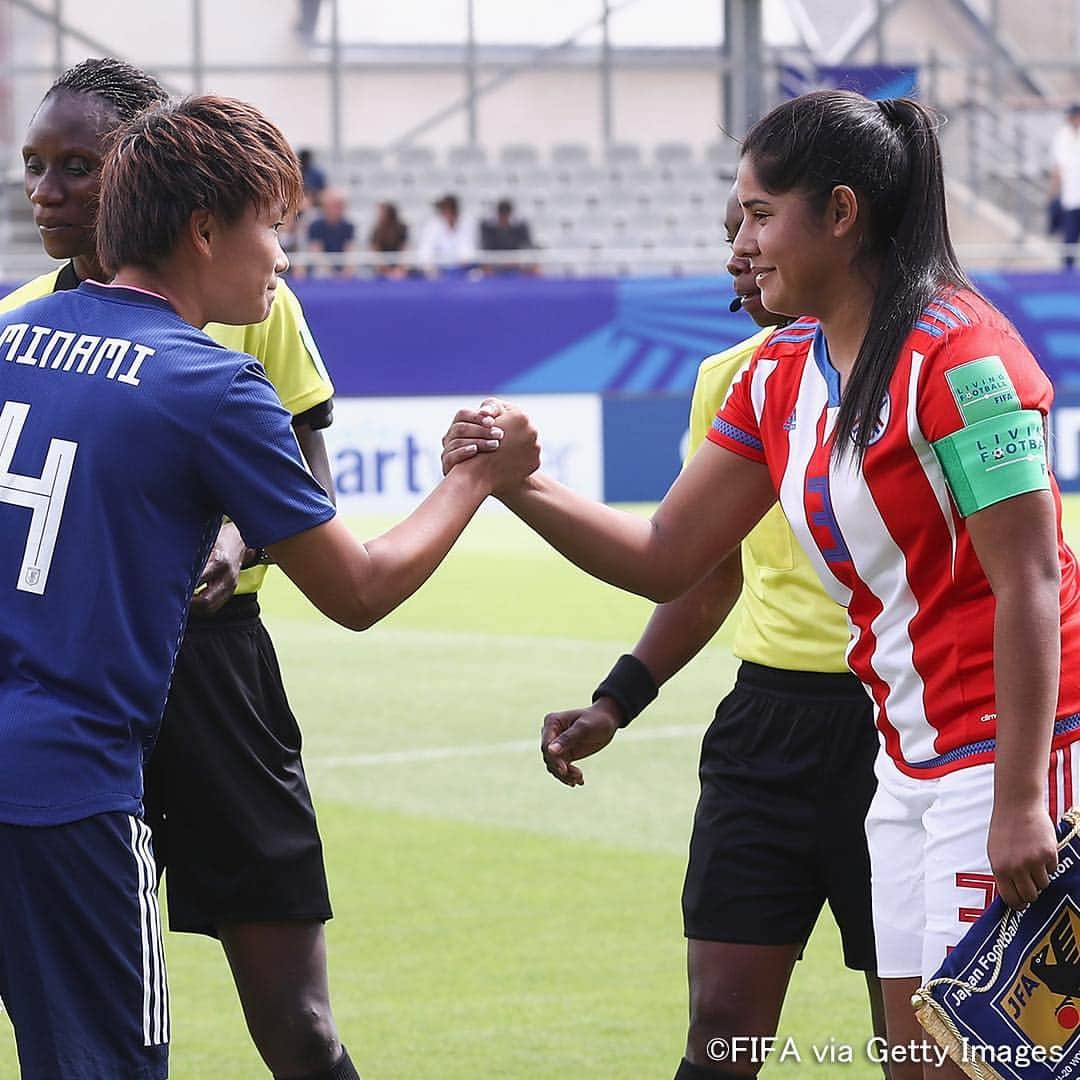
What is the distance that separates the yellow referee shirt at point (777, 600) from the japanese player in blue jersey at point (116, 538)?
1367 millimetres

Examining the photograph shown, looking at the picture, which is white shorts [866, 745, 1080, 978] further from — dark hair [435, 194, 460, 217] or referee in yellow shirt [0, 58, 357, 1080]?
dark hair [435, 194, 460, 217]

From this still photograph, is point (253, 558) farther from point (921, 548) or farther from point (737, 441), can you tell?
point (921, 548)

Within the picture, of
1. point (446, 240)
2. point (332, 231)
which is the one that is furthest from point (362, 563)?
point (446, 240)

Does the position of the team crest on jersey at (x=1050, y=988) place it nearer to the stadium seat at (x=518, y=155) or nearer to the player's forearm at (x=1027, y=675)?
the player's forearm at (x=1027, y=675)

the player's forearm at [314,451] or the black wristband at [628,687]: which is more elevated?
the player's forearm at [314,451]

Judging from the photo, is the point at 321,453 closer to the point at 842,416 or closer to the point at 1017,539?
the point at 842,416

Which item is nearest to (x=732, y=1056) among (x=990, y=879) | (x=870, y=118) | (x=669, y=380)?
(x=990, y=879)

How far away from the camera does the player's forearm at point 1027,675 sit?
9.46ft

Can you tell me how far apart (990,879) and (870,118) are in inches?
45.7

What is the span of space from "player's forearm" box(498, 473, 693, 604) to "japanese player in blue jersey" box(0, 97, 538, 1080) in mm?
777

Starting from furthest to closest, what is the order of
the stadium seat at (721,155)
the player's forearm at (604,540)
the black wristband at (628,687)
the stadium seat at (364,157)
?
the stadium seat at (721,155), the stadium seat at (364,157), the black wristband at (628,687), the player's forearm at (604,540)

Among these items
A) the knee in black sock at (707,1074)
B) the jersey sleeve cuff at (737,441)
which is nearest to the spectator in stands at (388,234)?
the knee in black sock at (707,1074)

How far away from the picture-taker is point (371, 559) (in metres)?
3.04

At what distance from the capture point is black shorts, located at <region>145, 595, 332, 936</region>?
392cm
